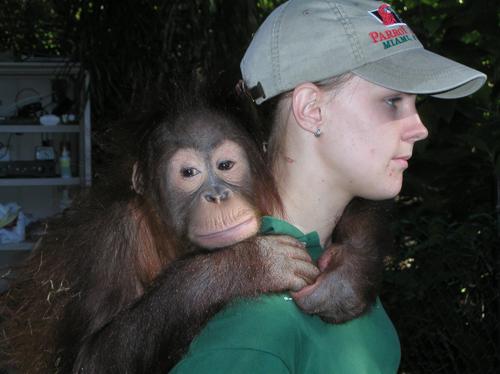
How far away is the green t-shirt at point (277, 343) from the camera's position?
1031 mm

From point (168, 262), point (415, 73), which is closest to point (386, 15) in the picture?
point (415, 73)

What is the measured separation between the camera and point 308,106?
1.25m

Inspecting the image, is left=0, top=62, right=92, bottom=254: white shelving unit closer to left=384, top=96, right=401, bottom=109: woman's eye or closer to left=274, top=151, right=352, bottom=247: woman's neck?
left=274, top=151, right=352, bottom=247: woman's neck

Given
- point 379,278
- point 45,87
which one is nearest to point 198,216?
point 379,278

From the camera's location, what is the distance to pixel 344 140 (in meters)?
1.24

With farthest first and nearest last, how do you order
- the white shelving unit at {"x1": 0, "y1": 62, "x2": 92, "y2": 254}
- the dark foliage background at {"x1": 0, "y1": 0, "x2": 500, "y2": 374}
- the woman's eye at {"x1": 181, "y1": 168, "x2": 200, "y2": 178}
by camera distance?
the white shelving unit at {"x1": 0, "y1": 62, "x2": 92, "y2": 254} < the dark foliage background at {"x1": 0, "y1": 0, "x2": 500, "y2": 374} < the woman's eye at {"x1": 181, "y1": 168, "x2": 200, "y2": 178}

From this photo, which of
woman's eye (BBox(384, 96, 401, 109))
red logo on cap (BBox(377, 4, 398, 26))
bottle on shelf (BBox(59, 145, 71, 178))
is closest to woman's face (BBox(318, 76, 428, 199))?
woman's eye (BBox(384, 96, 401, 109))

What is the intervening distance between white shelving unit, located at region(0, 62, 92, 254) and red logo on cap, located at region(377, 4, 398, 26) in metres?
2.78

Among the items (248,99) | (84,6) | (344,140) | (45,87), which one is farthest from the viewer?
(45,87)

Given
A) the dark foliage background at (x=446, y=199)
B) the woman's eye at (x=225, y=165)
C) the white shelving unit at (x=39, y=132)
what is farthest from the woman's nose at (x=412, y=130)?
the white shelving unit at (x=39, y=132)

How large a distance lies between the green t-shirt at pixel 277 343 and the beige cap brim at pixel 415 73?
29 cm

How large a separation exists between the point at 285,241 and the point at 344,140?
8.4 inches

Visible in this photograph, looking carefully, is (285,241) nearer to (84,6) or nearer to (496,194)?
(496,194)

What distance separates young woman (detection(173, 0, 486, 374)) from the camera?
1.23 metres
